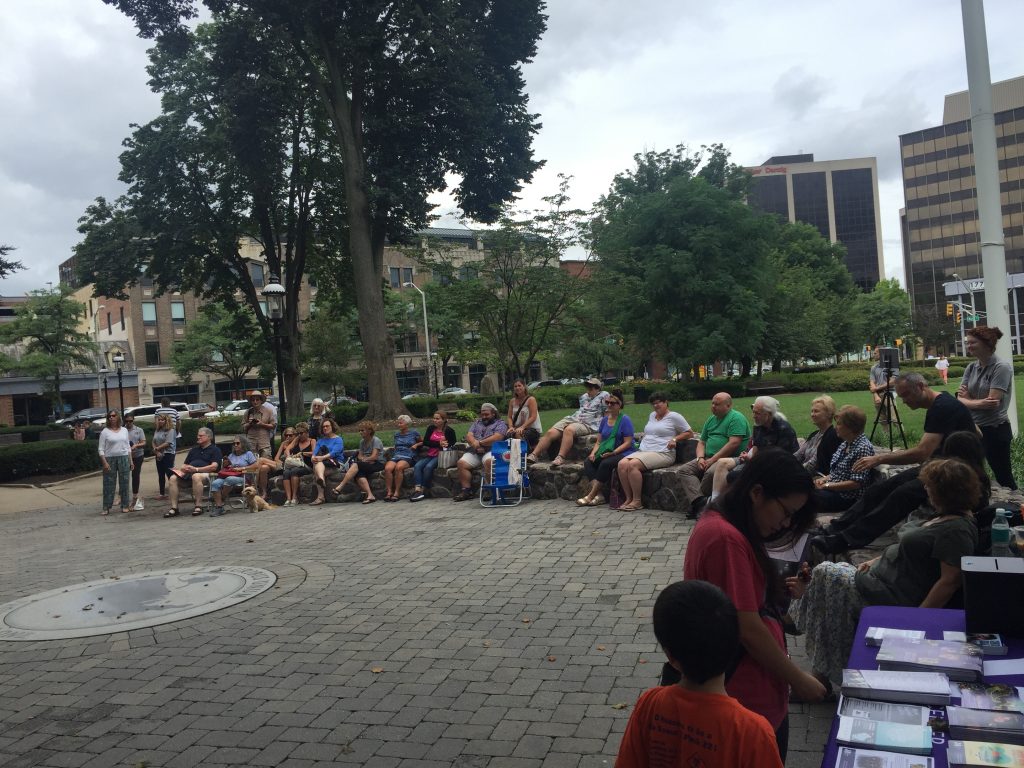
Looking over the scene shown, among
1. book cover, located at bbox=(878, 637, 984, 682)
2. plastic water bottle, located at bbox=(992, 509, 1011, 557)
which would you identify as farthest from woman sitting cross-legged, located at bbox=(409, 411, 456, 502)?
book cover, located at bbox=(878, 637, 984, 682)

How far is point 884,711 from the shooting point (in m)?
2.69

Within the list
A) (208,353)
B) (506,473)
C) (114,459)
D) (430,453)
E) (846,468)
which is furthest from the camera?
(208,353)

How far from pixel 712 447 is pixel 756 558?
25.9 feet

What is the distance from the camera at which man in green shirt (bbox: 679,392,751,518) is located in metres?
9.97

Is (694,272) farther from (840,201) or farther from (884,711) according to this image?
(840,201)

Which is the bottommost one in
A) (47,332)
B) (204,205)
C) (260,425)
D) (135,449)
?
(135,449)

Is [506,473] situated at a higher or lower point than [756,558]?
lower

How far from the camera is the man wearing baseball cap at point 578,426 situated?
12.9 metres

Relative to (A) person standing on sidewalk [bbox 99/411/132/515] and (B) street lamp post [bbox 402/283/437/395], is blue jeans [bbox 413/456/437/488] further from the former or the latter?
(B) street lamp post [bbox 402/283/437/395]

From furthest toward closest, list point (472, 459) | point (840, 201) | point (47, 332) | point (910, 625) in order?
point (840, 201)
point (47, 332)
point (472, 459)
point (910, 625)

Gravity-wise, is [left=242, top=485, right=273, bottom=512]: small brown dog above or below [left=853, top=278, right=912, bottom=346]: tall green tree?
below

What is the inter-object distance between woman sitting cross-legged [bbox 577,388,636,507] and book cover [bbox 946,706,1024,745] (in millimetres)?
8796

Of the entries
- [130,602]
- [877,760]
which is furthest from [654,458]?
[877,760]

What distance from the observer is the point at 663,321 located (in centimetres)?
3919
